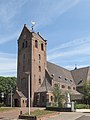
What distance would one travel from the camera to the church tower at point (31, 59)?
210 feet

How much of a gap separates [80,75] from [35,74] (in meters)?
20.9

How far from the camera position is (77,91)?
7431 centimetres

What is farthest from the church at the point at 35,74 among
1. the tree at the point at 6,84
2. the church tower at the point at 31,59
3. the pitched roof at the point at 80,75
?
the tree at the point at 6,84

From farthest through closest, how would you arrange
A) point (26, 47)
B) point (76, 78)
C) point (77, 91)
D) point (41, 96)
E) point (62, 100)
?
1. point (76, 78)
2. point (77, 91)
3. point (26, 47)
4. point (41, 96)
5. point (62, 100)

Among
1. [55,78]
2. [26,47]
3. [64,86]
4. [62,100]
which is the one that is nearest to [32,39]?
[26,47]

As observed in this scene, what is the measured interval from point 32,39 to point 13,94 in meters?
16.5

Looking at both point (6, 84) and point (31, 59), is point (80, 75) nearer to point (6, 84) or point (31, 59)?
point (31, 59)

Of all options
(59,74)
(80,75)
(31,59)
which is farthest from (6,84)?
(80,75)

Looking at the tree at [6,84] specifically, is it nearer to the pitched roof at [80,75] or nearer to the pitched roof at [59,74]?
the pitched roof at [59,74]

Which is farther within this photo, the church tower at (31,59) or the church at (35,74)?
the church tower at (31,59)

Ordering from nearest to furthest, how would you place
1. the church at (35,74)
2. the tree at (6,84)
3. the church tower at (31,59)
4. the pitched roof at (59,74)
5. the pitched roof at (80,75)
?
the church at (35,74) → the church tower at (31,59) → the pitched roof at (59,74) → the pitched roof at (80,75) → the tree at (6,84)

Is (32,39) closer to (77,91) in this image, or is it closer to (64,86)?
(64,86)

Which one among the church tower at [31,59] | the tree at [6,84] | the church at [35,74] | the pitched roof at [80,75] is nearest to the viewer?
the church at [35,74]

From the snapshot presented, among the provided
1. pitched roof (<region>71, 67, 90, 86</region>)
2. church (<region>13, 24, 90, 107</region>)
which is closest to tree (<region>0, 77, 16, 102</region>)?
church (<region>13, 24, 90, 107</region>)
